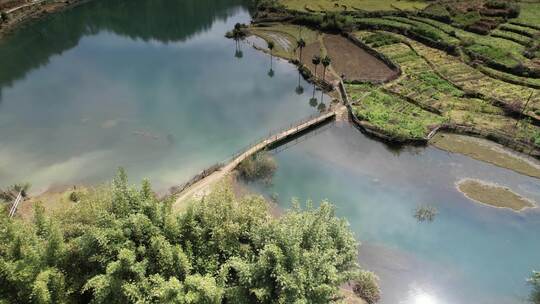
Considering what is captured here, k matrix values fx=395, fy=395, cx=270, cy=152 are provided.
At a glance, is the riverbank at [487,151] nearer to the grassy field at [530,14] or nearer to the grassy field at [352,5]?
the grassy field at [530,14]

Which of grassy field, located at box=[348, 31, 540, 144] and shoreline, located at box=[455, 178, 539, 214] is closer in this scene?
shoreline, located at box=[455, 178, 539, 214]

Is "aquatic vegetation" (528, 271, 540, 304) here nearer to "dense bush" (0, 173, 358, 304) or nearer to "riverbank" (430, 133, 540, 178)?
"dense bush" (0, 173, 358, 304)

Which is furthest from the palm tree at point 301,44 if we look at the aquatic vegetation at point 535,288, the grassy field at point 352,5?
the aquatic vegetation at point 535,288

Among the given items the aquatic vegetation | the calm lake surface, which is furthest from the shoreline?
the aquatic vegetation

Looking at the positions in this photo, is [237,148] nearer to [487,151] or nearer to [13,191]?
[13,191]

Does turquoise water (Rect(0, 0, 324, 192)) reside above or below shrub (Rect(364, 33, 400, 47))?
below

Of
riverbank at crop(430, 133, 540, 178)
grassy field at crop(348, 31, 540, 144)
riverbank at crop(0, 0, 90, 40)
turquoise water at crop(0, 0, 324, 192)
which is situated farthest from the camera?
riverbank at crop(0, 0, 90, 40)
